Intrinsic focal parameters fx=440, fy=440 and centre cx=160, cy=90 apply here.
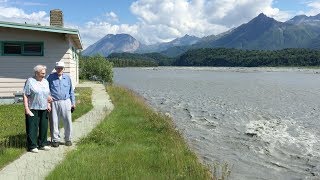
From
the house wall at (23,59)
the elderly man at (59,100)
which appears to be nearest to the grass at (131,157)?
the elderly man at (59,100)

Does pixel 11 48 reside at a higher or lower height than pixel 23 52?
higher

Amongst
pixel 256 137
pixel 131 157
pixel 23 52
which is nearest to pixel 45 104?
pixel 131 157

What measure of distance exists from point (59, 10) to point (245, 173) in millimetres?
18895

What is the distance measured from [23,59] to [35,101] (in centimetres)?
1191

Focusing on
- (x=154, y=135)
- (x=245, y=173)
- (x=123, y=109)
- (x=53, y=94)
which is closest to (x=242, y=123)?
(x=123, y=109)

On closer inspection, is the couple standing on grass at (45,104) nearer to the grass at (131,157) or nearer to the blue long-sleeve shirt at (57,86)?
the blue long-sleeve shirt at (57,86)

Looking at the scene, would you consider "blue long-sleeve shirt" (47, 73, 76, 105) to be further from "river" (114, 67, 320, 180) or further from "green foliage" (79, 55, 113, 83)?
"green foliage" (79, 55, 113, 83)

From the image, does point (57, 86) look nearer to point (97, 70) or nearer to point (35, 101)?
point (35, 101)

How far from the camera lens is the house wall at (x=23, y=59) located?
21703 mm

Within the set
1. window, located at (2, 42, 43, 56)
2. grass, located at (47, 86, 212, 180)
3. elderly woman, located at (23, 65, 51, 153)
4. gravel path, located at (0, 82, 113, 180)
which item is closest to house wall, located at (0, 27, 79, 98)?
window, located at (2, 42, 43, 56)

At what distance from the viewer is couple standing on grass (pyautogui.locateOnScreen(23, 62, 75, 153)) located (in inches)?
420

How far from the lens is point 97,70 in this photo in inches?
1907

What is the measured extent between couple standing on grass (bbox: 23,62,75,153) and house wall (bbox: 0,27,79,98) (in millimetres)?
10917

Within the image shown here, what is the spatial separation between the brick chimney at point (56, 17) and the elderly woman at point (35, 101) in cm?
1698
